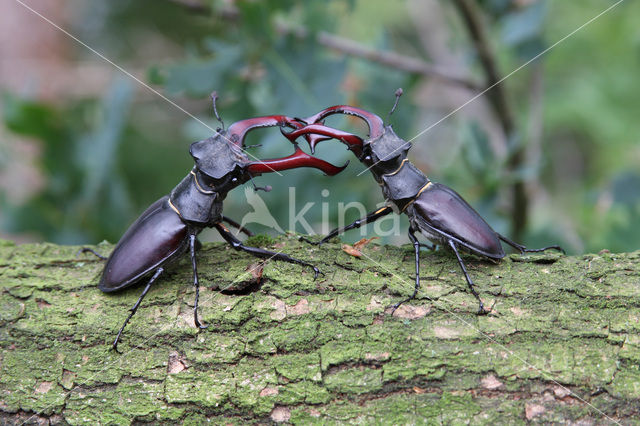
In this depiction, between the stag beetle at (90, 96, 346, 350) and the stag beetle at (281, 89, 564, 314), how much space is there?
18 centimetres

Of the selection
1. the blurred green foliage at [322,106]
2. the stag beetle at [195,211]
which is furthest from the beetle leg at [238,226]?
the blurred green foliage at [322,106]

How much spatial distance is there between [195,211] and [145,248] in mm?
345

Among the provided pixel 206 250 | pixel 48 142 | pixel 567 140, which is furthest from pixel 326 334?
pixel 567 140

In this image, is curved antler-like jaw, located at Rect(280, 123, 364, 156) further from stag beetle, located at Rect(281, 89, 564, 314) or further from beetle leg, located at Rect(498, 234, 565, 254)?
beetle leg, located at Rect(498, 234, 565, 254)

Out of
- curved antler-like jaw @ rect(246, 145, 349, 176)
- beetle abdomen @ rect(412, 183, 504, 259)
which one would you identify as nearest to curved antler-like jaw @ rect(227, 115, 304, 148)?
curved antler-like jaw @ rect(246, 145, 349, 176)

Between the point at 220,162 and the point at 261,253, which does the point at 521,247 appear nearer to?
the point at 261,253

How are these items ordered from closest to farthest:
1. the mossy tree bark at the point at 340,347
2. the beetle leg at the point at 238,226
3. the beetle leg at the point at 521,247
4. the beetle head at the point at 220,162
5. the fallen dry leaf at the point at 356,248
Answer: the mossy tree bark at the point at 340,347, the fallen dry leaf at the point at 356,248, the beetle head at the point at 220,162, the beetle leg at the point at 521,247, the beetle leg at the point at 238,226

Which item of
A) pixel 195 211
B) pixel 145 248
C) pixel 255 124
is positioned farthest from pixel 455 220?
pixel 145 248

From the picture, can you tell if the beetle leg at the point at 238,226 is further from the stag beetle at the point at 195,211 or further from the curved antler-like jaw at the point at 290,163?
the curved antler-like jaw at the point at 290,163

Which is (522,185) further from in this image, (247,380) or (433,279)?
(247,380)

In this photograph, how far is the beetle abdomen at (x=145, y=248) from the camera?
249 centimetres

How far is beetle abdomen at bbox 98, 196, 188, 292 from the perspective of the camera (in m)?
2.49

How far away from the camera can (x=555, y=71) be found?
7129mm

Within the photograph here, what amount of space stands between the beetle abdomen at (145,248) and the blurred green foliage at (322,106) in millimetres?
941
